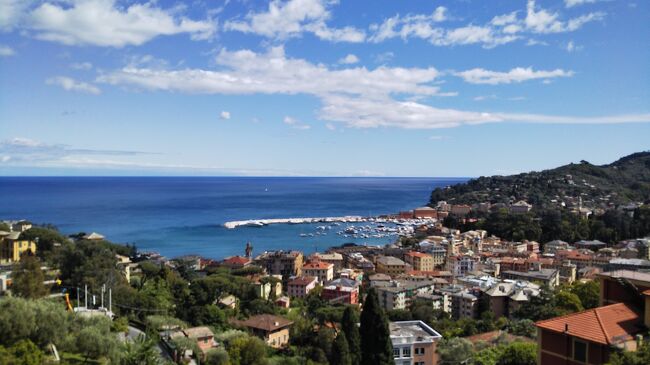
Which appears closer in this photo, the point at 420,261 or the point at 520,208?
the point at 420,261

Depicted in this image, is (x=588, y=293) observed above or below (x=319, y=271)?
above

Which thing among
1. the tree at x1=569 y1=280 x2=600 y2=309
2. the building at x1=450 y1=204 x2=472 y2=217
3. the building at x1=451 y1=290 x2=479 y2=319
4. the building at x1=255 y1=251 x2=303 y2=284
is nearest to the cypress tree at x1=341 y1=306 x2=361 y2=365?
the tree at x1=569 y1=280 x2=600 y2=309

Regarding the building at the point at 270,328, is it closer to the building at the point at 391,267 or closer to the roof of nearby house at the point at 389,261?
the building at the point at 391,267

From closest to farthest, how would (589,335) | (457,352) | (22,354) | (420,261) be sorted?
(589,335) → (22,354) → (457,352) → (420,261)

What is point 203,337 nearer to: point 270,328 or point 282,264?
point 270,328

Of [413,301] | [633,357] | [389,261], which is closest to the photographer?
[633,357]

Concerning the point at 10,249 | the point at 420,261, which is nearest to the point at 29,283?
the point at 10,249

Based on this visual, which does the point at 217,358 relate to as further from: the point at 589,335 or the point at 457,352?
the point at 589,335

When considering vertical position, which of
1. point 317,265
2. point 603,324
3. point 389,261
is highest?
point 603,324

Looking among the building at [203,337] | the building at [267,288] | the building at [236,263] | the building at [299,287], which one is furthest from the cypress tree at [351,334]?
the building at [236,263]
